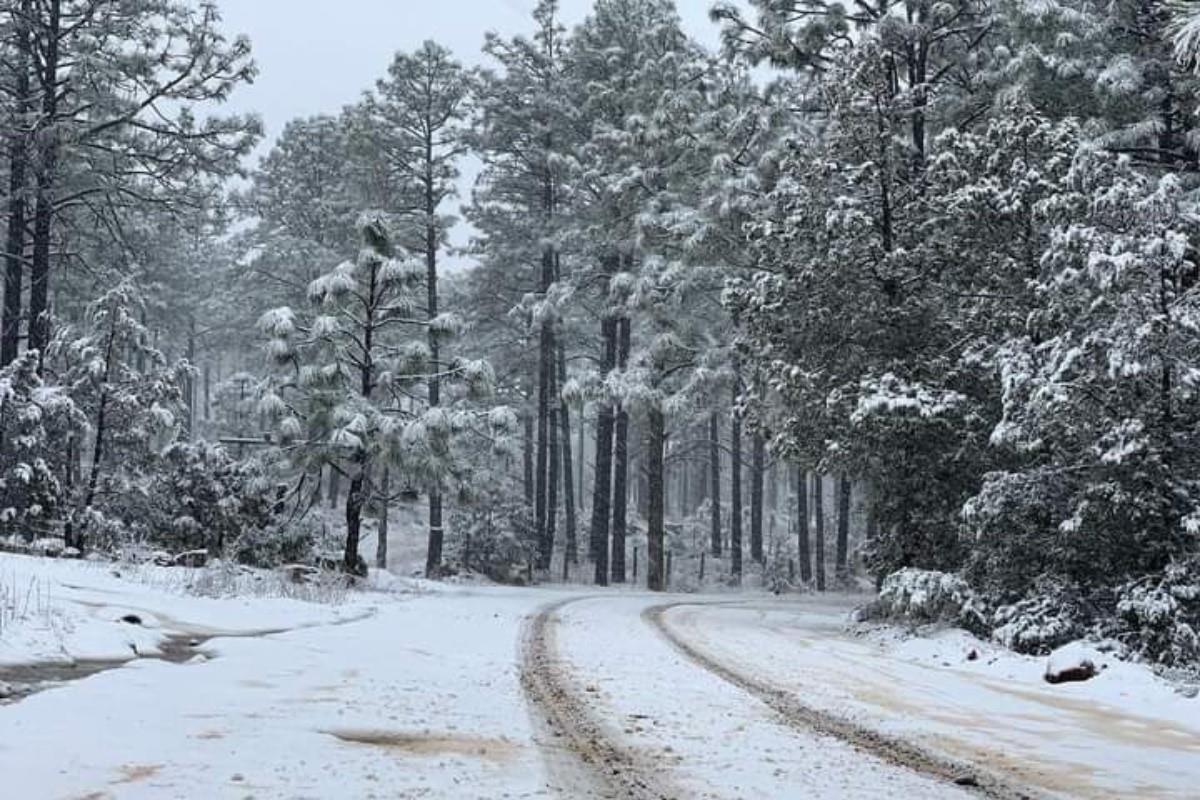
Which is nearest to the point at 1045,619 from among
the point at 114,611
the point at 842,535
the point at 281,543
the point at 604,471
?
the point at 114,611

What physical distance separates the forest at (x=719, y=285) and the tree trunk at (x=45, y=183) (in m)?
0.09

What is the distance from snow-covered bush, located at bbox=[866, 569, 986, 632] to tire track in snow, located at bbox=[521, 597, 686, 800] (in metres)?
5.80

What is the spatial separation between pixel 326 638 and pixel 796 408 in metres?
8.89

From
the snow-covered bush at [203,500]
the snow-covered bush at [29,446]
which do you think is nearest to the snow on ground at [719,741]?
the snow-covered bush at [29,446]

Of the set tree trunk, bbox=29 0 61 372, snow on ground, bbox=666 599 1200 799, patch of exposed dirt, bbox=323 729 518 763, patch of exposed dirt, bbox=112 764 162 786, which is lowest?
snow on ground, bbox=666 599 1200 799

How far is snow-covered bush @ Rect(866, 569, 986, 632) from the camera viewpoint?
12734 millimetres

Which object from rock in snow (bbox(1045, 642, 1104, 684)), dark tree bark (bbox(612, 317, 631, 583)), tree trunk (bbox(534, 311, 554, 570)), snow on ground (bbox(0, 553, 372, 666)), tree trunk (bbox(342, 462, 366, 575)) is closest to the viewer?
snow on ground (bbox(0, 553, 372, 666))

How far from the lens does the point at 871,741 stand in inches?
233

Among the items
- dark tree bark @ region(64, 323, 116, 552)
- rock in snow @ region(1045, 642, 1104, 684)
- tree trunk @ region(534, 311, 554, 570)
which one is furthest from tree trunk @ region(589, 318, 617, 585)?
rock in snow @ region(1045, 642, 1104, 684)

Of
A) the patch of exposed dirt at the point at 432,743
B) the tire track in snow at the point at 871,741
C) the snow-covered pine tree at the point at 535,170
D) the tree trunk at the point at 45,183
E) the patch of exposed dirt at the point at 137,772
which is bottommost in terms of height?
the tire track in snow at the point at 871,741

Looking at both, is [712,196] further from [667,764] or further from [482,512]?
[667,764]

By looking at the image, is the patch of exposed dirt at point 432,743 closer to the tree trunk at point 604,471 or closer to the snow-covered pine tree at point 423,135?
the tree trunk at point 604,471

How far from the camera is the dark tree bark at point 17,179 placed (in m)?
18.3

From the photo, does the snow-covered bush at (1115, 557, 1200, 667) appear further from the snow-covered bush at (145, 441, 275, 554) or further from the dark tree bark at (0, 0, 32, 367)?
the dark tree bark at (0, 0, 32, 367)
